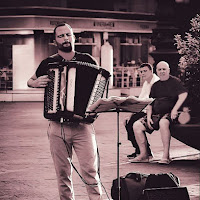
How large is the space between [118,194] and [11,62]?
1932 centimetres

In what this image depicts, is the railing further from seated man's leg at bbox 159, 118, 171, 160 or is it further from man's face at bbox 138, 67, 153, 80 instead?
seated man's leg at bbox 159, 118, 171, 160

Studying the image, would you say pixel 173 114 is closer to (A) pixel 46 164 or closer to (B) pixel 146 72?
(B) pixel 146 72

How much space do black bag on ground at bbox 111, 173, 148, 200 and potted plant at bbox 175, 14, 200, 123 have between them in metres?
4.65

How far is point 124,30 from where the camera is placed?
89.7 ft

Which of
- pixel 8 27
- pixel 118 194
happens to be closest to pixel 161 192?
pixel 118 194

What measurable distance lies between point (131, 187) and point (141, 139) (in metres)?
3.17

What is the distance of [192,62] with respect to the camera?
1130 centimetres

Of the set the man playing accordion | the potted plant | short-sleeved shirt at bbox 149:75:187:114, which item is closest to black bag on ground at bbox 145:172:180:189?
the man playing accordion

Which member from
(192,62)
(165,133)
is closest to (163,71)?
(165,133)

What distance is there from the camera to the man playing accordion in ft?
19.1

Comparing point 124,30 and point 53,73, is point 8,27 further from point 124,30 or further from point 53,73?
point 53,73

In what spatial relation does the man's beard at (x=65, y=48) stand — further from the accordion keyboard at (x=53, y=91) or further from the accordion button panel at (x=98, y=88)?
the accordion button panel at (x=98, y=88)

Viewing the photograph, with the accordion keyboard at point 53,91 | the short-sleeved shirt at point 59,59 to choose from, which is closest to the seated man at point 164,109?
the short-sleeved shirt at point 59,59

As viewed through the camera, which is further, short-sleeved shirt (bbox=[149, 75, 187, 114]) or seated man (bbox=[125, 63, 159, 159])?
seated man (bbox=[125, 63, 159, 159])
